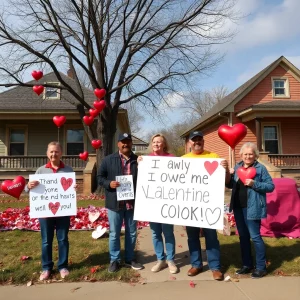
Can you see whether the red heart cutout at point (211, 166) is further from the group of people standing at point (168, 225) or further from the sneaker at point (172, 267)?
the sneaker at point (172, 267)

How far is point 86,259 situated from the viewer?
4.80 metres

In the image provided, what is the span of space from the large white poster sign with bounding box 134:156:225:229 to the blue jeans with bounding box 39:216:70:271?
0.99 m

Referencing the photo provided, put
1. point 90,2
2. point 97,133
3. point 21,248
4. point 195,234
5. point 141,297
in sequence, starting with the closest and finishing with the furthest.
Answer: point 141,297, point 195,234, point 21,248, point 90,2, point 97,133

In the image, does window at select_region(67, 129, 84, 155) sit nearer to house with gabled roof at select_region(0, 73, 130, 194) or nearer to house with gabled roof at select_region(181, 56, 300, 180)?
house with gabled roof at select_region(0, 73, 130, 194)

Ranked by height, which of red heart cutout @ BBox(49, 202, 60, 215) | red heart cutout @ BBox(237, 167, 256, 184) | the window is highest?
the window

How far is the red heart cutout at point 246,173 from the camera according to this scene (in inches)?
158

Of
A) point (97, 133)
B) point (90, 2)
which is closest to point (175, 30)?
point (90, 2)

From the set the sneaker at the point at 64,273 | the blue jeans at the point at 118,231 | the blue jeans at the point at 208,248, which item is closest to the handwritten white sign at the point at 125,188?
the blue jeans at the point at 118,231

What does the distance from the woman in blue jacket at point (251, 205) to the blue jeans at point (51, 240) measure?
7.59 ft

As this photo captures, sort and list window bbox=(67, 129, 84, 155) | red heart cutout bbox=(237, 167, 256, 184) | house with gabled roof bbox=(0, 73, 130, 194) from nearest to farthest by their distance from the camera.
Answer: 1. red heart cutout bbox=(237, 167, 256, 184)
2. house with gabled roof bbox=(0, 73, 130, 194)
3. window bbox=(67, 129, 84, 155)

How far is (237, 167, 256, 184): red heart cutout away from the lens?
4.02m

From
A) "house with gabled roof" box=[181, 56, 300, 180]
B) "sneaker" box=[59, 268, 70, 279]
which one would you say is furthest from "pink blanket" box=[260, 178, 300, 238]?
"house with gabled roof" box=[181, 56, 300, 180]

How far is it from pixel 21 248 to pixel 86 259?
53.3 inches

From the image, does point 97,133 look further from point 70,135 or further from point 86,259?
point 86,259
